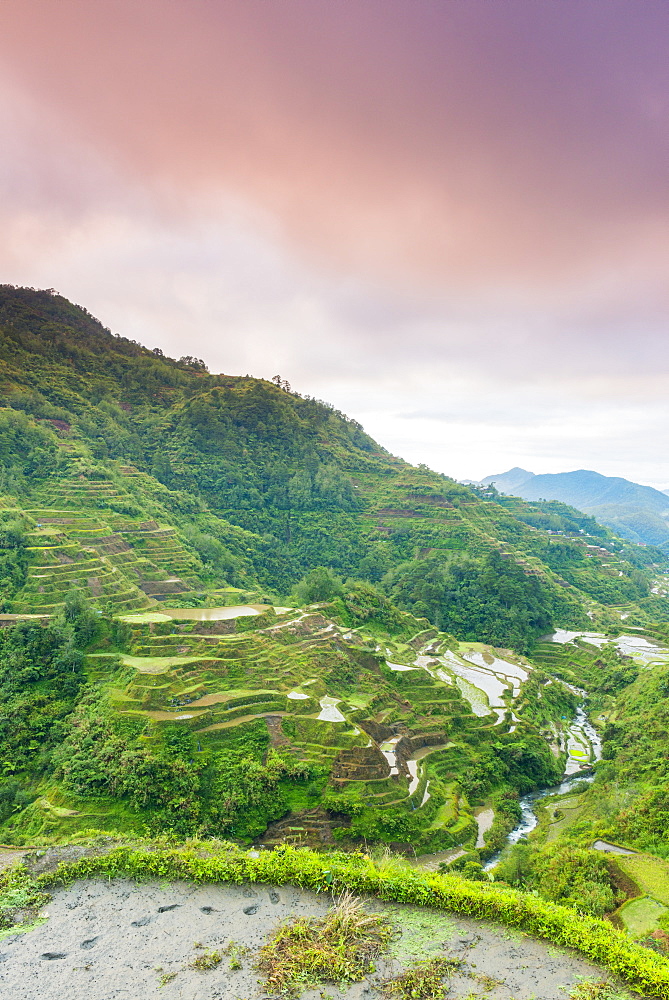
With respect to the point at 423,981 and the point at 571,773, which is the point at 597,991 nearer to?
the point at 423,981

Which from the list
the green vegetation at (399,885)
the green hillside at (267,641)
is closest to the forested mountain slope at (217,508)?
the green hillside at (267,641)

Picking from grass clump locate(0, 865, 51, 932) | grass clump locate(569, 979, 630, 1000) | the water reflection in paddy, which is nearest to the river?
grass clump locate(569, 979, 630, 1000)

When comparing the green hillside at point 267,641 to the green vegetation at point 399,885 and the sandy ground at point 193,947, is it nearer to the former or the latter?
the green vegetation at point 399,885

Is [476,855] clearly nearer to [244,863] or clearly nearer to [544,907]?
[544,907]

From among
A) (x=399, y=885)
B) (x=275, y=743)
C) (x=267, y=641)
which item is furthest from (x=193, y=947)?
(x=267, y=641)

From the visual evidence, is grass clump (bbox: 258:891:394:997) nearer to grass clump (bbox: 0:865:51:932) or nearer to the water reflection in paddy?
grass clump (bbox: 0:865:51:932)

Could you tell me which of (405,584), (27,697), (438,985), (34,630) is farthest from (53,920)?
(405,584)
